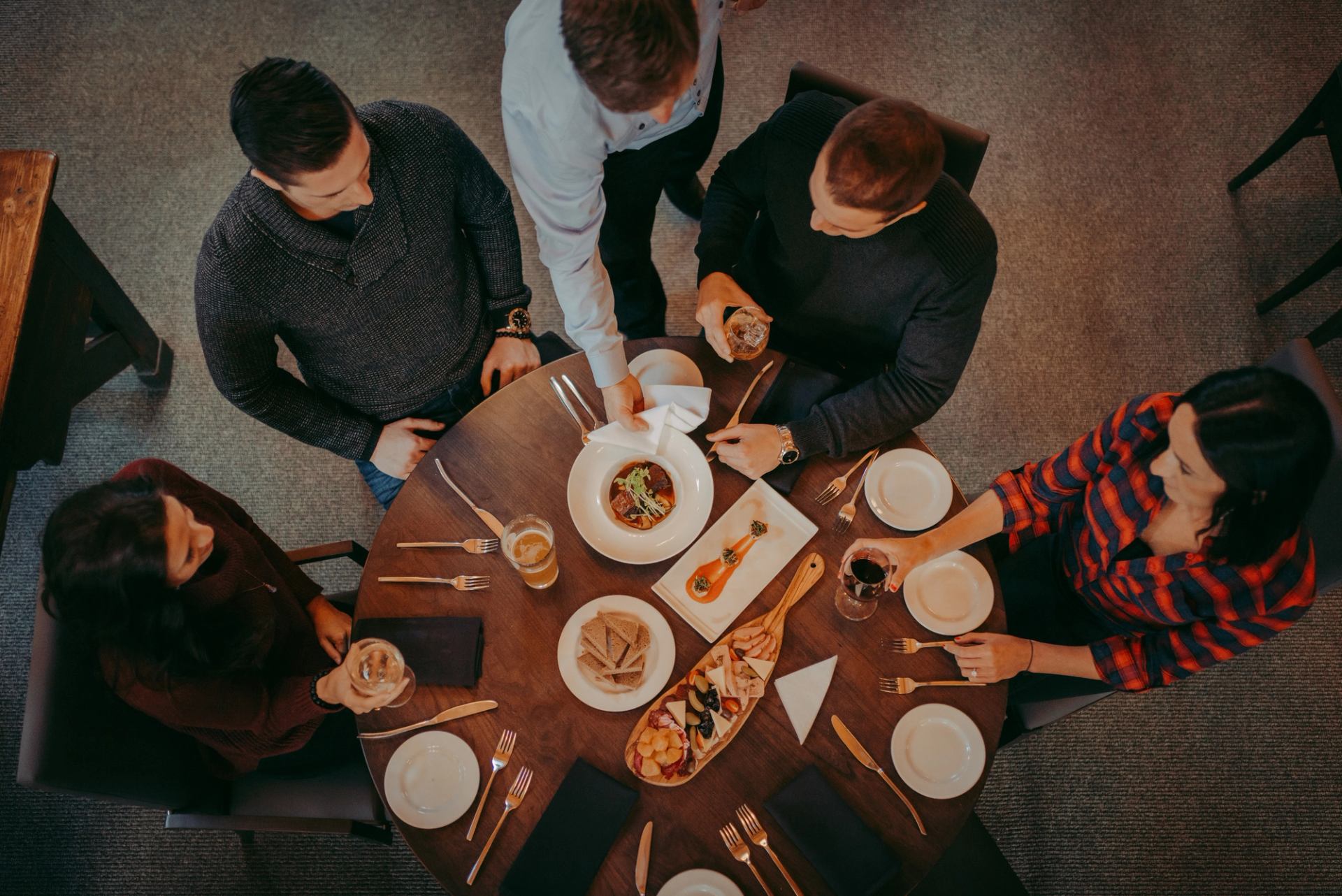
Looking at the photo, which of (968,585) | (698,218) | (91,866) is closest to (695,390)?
(968,585)

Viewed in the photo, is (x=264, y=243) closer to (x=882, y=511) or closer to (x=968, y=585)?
(x=882, y=511)

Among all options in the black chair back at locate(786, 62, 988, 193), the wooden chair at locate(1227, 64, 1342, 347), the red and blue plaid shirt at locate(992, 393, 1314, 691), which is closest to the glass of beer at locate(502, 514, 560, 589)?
the red and blue plaid shirt at locate(992, 393, 1314, 691)

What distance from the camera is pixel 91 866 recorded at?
7.59ft

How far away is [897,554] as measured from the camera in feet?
5.19

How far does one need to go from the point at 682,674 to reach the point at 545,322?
1834mm

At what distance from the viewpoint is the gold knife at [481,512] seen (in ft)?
5.38

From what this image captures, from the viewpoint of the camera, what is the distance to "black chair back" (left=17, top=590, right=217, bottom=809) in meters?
1.35

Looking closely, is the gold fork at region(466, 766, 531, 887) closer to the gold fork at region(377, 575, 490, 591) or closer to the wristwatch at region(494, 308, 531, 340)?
the gold fork at region(377, 575, 490, 591)

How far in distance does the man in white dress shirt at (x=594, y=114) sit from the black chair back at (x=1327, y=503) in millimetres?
1356

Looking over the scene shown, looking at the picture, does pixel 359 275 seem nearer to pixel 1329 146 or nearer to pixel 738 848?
pixel 738 848

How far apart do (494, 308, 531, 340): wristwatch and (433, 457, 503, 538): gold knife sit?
58 centimetres

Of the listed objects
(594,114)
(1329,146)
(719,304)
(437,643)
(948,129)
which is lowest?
→ (437,643)

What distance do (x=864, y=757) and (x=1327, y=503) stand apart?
3.48 ft

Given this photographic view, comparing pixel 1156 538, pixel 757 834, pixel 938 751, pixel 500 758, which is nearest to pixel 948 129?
pixel 1156 538
